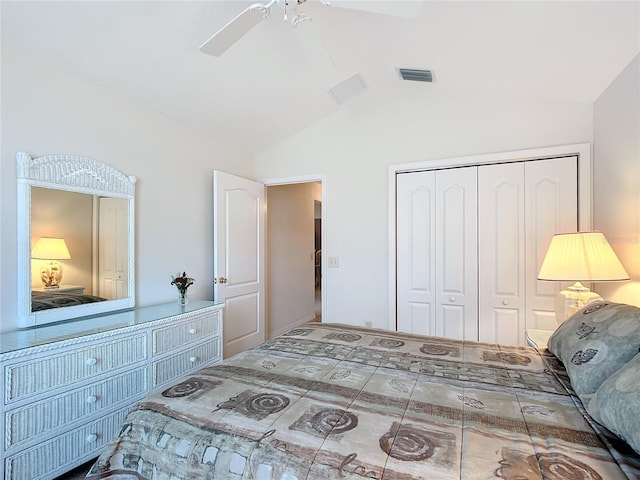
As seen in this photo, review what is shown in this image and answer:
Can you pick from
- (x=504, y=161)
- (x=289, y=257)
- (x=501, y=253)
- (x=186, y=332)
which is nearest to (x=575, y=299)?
(x=501, y=253)

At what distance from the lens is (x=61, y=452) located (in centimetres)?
173

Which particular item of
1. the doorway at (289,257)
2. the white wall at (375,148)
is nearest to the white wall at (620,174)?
the white wall at (375,148)

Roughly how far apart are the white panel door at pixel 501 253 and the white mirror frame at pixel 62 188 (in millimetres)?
2908

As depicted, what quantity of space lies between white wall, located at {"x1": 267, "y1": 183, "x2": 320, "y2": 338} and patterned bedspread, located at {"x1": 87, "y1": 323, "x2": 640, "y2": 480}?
9.52 feet

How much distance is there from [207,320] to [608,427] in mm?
2457

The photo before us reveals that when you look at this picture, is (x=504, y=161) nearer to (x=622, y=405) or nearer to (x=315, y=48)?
(x=315, y=48)

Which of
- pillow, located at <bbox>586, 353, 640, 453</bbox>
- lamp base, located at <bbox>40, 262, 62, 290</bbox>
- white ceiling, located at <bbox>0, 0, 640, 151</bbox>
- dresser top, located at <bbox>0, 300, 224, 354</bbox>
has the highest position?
white ceiling, located at <bbox>0, 0, 640, 151</bbox>

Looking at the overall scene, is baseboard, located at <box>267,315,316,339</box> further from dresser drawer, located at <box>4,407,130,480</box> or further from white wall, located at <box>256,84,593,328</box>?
dresser drawer, located at <box>4,407,130,480</box>

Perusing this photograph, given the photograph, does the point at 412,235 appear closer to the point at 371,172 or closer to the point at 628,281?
the point at 371,172

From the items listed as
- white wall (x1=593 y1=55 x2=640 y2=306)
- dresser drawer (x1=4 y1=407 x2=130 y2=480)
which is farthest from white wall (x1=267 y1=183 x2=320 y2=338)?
white wall (x1=593 y1=55 x2=640 y2=306)

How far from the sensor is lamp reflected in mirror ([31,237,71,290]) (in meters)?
1.99

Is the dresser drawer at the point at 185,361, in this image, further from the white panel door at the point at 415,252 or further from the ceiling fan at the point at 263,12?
the ceiling fan at the point at 263,12

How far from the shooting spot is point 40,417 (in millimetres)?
1648

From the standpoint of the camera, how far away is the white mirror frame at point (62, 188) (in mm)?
1887
